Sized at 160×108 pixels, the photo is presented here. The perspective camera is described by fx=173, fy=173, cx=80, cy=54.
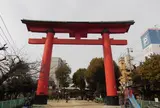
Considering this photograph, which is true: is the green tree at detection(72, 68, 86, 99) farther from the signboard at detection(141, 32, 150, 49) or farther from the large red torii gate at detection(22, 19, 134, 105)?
the large red torii gate at detection(22, 19, 134, 105)

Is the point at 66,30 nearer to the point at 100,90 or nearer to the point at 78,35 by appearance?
the point at 78,35

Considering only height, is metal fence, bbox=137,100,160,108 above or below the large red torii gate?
below

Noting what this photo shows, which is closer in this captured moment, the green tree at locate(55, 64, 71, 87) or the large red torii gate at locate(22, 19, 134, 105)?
the large red torii gate at locate(22, 19, 134, 105)

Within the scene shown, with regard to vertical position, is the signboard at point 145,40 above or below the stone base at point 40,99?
above

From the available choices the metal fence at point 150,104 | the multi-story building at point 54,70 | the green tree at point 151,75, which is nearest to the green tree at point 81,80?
the multi-story building at point 54,70

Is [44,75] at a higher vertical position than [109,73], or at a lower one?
lower

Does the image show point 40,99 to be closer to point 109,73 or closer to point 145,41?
point 109,73

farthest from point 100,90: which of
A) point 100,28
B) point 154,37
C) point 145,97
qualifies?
point 154,37

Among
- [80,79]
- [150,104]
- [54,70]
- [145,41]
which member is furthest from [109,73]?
[54,70]

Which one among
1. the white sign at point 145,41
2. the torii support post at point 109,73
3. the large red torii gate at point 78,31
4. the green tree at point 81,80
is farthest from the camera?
the white sign at point 145,41

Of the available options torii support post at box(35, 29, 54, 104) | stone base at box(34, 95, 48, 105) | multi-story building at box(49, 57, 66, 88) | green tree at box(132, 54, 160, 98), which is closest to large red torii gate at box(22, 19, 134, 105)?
torii support post at box(35, 29, 54, 104)

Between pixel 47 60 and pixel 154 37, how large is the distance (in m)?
45.5

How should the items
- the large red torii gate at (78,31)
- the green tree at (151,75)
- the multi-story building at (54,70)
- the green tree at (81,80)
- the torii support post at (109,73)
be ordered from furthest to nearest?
the multi-story building at (54,70) → the green tree at (81,80) → the green tree at (151,75) → the large red torii gate at (78,31) → the torii support post at (109,73)

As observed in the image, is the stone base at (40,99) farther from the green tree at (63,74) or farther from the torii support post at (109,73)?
the green tree at (63,74)
